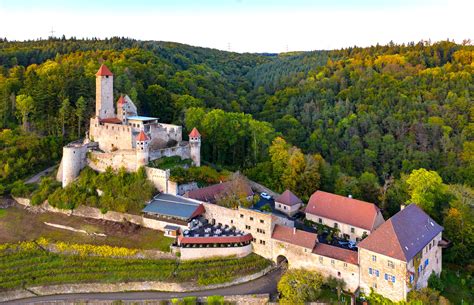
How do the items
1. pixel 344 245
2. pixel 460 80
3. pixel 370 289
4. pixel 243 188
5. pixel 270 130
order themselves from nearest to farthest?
pixel 370 289 < pixel 344 245 < pixel 243 188 < pixel 270 130 < pixel 460 80

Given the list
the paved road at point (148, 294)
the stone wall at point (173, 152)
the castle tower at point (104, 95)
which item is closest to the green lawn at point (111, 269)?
the paved road at point (148, 294)

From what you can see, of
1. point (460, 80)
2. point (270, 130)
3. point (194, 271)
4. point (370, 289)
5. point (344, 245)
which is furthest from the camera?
point (460, 80)

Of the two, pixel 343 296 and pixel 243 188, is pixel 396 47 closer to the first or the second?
pixel 243 188

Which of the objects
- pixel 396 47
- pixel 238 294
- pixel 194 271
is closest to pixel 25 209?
pixel 194 271

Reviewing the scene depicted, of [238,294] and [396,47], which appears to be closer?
[238,294]

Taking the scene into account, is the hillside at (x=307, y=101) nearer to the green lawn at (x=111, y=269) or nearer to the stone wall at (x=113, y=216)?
the stone wall at (x=113, y=216)

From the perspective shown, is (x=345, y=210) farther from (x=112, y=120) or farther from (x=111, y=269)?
(x=112, y=120)

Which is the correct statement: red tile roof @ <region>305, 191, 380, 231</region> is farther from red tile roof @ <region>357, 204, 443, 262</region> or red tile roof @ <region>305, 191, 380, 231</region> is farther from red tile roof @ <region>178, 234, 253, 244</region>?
red tile roof @ <region>178, 234, 253, 244</region>
